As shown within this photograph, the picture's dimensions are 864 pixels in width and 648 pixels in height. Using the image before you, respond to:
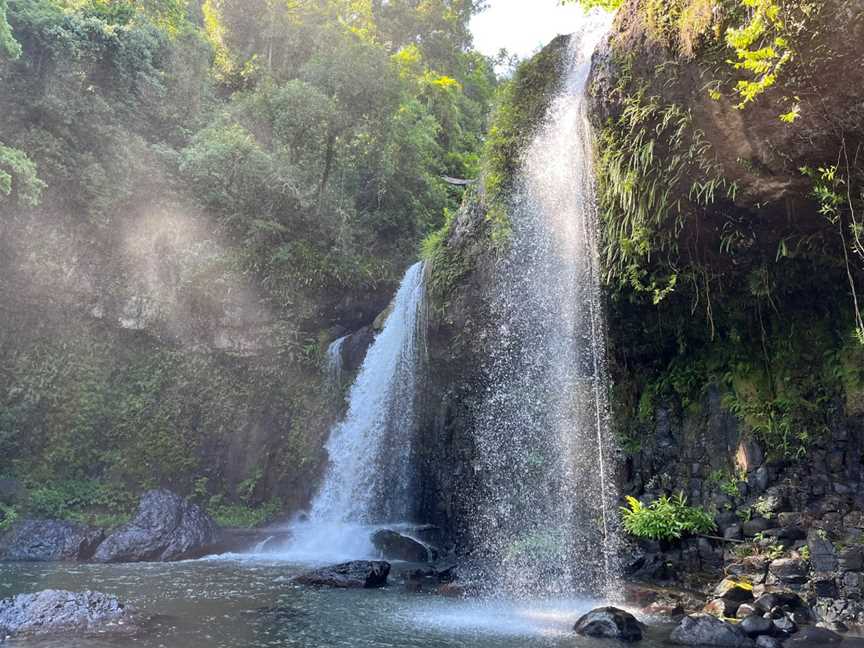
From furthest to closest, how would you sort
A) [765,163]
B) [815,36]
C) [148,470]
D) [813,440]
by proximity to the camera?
[148,470] < [813,440] < [765,163] < [815,36]

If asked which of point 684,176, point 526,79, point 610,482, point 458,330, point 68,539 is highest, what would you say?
point 526,79

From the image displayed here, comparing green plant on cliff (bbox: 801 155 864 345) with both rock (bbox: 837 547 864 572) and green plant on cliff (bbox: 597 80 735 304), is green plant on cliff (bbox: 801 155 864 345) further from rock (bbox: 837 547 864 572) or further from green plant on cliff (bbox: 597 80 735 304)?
rock (bbox: 837 547 864 572)

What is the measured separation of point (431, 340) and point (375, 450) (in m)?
3.28

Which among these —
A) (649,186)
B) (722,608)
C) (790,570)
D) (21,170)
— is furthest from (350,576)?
(21,170)

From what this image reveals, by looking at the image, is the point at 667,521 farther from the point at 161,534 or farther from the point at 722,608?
the point at 161,534

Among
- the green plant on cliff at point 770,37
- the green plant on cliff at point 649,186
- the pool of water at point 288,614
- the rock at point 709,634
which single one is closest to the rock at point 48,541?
the pool of water at point 288,614

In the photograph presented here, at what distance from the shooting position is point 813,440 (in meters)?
9.27

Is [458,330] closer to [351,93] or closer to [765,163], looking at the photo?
[765,163]

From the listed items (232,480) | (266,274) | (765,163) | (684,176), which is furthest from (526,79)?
(232,480)

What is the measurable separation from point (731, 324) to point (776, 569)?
3694mm

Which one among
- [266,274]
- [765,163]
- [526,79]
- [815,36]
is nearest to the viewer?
[815,36]

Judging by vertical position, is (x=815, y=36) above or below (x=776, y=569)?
above

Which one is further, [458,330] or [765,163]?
[458,330]

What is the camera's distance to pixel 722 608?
7.77 meters
